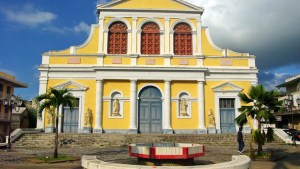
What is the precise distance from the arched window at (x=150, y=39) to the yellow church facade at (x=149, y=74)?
0.09 m

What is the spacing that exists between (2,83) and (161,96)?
21460 mm

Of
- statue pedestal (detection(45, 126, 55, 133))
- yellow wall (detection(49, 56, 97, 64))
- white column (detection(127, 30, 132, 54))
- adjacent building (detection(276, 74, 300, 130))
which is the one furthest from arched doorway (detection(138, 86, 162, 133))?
adjacent building (detection(276, 74, 300, 130))

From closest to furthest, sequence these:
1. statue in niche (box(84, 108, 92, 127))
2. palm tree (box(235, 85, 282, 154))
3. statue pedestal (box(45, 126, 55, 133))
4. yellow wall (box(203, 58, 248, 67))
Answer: palm tree (box(235, 85, 282, 154)) < statue pedestal (box(45, 126, 55, 133)) < statue in niche (box(84, 108, 92, 127)) < yellow wall (box(203, 58, 248, 67))

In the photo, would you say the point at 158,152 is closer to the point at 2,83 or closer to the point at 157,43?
the point at 157,43

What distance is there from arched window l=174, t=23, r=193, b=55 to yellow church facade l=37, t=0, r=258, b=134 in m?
0.09

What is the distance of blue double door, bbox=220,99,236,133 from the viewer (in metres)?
26.2

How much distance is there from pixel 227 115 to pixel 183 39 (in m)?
7.91

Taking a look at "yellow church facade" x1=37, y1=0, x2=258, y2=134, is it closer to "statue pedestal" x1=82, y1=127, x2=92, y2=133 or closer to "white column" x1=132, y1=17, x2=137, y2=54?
"white column" x1=132, y1=17, x2=137, y2=54

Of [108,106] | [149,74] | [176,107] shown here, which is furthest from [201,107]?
[108,106]

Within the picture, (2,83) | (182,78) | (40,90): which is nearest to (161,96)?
(182,78)

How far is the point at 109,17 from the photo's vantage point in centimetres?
2727

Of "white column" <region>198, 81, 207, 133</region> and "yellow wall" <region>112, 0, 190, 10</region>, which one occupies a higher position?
"yellow wall" <region>112, 0, 190, 10</region>

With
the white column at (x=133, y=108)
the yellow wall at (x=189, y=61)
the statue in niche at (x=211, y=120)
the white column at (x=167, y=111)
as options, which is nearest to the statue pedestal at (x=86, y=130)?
the white column at (x=133, y=108)

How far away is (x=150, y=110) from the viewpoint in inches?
1029
